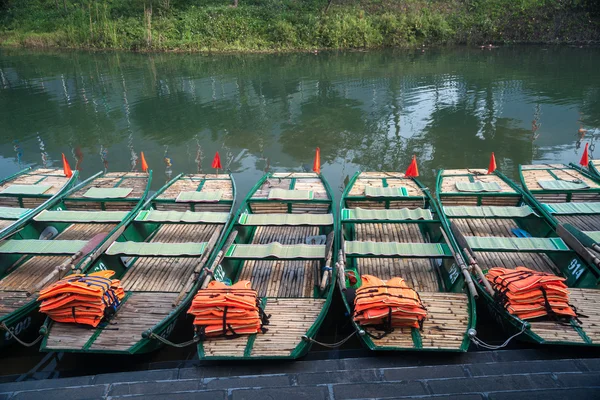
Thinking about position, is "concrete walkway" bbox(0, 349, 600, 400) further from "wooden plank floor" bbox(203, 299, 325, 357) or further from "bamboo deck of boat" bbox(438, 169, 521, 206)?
"bamboo deck of boat" bbox(438, 169, 521, 206)

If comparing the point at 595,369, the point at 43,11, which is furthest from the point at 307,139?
the point at 43,11

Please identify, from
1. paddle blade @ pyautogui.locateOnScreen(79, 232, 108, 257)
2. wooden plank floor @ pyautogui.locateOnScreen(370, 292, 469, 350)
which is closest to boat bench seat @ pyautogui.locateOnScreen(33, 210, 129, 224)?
paddle blade @ pyautogui.locateOnScreen(79, 232, 108, 257)

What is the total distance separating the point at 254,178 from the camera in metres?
18.9

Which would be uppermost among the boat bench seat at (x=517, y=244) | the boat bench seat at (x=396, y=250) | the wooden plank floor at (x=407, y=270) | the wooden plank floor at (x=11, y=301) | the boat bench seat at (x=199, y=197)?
the boat bench seat at (x=199, y=197)

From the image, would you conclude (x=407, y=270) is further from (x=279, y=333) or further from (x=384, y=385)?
(x=384, y=385)

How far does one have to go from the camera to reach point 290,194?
45.3 ft

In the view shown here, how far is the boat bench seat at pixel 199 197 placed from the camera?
1379 cm

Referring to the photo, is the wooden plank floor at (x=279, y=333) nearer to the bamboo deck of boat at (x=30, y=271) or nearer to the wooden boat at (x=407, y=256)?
the wooden boat at (x=407, y=256)

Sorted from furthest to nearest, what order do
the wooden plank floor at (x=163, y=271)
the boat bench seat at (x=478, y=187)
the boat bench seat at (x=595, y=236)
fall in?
the boat bench seat at (x=478, y=187)
the boat bench seat at (x=595, y=236)
the wooden plank floor at (x=163, y=271)

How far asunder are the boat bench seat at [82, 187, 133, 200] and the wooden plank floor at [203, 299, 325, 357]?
786 cm

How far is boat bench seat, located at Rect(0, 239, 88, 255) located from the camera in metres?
10.8

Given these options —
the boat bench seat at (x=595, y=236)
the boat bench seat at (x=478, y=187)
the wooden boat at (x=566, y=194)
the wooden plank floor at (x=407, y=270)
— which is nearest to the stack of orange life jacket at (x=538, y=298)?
the wooden plank floor at (x=407, y=270)

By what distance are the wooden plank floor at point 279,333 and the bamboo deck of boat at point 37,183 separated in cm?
1029

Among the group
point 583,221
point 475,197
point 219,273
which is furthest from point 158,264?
point 583,221
